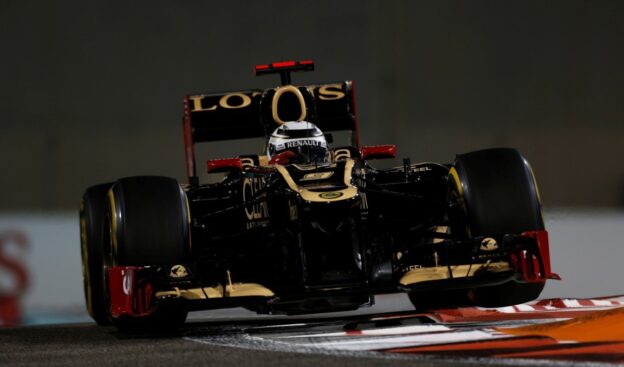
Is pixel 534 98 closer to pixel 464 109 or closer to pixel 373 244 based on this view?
pixel 464 109

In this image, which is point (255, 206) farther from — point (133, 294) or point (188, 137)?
point (188, 137)

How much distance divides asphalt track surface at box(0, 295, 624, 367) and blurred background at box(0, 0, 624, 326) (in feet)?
11.2

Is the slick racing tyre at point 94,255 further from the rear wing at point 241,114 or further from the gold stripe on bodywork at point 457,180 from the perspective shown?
the gold stripe on bodywork at point 457,180

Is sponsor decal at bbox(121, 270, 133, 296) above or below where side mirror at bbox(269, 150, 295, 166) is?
below

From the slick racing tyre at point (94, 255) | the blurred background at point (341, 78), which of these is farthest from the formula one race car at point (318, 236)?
the blurred background at point (341, 78)

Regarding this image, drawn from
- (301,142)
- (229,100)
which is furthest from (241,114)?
(301,142)

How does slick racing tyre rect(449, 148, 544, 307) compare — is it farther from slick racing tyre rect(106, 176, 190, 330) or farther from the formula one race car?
slick racing tyre rect(106, 176, 190, 330)

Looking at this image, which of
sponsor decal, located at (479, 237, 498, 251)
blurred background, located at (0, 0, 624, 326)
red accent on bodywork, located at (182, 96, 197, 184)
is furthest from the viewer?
blurred background, located at (0, 0, 624, 326)

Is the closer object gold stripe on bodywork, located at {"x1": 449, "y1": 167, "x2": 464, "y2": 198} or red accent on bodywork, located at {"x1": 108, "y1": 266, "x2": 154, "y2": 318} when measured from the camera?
red accent on bodywork, located at {"x1": 108, "y1": 266, "x2": 154, "y2": 318}

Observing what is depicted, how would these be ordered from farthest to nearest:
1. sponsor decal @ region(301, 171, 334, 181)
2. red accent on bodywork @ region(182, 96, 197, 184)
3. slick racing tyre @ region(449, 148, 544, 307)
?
red accent on bodywork @ region(182, 96, 197, 184), sponsor decal @ region(301, 171, 334, 181), slick racing tyre @ region(449, 148, 544, 307)

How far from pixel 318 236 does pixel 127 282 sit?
Result: 3.25 feet

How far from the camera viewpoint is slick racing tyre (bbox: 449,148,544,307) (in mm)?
6699

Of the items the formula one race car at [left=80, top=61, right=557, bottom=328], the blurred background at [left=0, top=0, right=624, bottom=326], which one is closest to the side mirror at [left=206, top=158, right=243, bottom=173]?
the formula one race car at [left=80, top=61, right=557, bottom=328]

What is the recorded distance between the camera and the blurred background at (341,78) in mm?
11172
